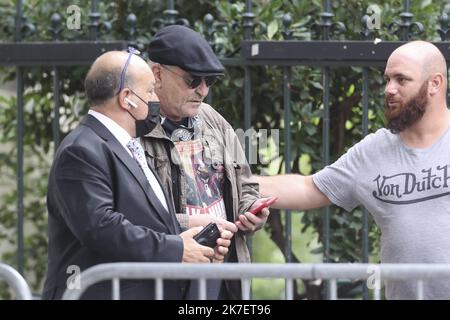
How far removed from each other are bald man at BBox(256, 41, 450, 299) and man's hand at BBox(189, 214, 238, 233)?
25.4 inches

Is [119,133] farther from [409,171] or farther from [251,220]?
[409,171]

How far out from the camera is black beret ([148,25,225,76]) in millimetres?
5133

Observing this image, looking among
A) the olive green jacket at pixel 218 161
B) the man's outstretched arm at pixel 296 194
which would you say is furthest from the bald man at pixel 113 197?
the man's outstretched arm at pixel 296 194

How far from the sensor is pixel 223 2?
21.7 feet

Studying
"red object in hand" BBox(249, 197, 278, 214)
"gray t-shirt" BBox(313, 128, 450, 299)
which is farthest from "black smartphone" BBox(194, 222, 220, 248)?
"gray t-shirt" BBox(313, 128, 450, 299)

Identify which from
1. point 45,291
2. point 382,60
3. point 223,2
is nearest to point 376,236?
point 382,60

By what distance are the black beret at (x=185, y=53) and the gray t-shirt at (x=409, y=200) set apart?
79 centimetres

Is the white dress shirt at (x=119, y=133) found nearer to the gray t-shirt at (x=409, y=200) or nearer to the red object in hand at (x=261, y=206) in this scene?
the red object in hand at (x=261, y=206)

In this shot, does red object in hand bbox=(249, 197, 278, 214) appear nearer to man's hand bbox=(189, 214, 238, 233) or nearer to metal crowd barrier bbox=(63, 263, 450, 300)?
man's hand bbox=(189, 214, 238, 233)

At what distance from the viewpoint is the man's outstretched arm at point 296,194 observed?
5559 millimetres

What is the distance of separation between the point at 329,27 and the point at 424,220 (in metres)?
1.58

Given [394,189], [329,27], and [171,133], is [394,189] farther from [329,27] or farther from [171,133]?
[329,27]

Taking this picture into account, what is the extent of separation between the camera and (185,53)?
5145 mm

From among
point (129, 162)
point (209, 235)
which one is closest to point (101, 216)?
point (129, 162)
